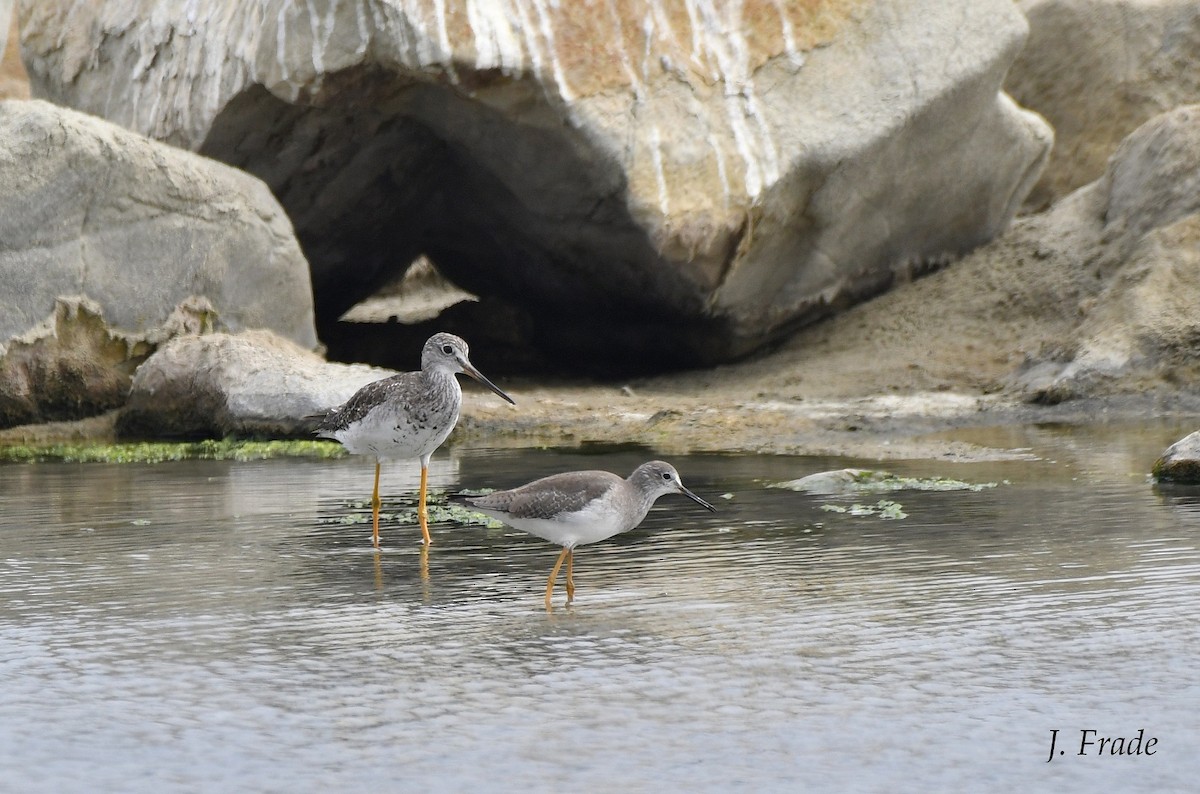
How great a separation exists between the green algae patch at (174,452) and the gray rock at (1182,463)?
6.06 meters

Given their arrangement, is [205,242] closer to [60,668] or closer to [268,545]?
[268,545]

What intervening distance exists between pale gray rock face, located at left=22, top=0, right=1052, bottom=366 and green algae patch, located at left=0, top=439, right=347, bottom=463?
11.5ft

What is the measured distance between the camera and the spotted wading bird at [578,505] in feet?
22.6

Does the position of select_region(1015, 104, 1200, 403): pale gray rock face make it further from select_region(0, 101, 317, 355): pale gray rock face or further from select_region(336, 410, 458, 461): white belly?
select_region(0, 101, 317, 355): pale gray rock face

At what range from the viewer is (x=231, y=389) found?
43.6ft

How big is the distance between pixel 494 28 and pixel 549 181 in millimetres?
1733

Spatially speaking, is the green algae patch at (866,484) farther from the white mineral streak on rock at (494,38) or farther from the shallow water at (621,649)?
the white mineral streak on rock at (494,38)

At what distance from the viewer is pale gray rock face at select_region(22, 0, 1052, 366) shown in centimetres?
1463

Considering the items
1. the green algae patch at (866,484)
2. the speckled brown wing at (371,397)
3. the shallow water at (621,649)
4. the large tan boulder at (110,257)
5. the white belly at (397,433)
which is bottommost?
the shallow water at (621,649)

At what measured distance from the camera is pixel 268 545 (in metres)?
8.48

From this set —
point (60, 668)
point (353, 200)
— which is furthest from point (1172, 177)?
point (60, 668)

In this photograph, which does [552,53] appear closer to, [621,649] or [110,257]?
[110,257]

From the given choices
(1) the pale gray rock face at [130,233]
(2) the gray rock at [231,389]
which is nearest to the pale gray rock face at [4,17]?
(1) the pale gray rock face at [130,233]

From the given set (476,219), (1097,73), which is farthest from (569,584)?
(1097,73)
